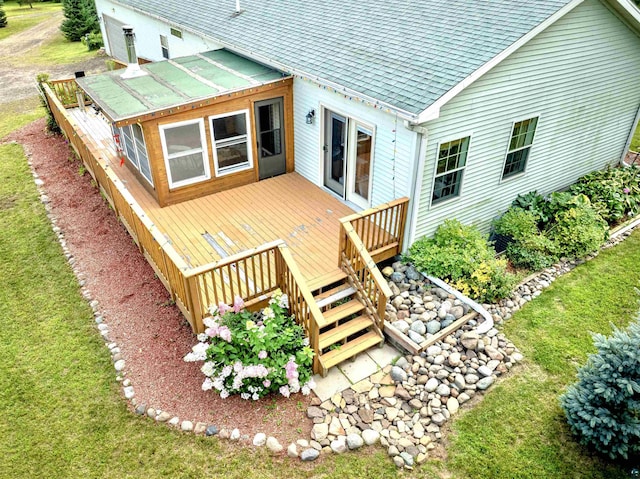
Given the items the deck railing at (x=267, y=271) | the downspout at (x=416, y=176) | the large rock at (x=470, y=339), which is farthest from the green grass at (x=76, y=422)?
the downspout at (x=416, y=176)

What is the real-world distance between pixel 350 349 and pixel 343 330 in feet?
1.00

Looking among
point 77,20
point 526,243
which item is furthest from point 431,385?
point 77,20

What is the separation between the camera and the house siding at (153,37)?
13.4 metres

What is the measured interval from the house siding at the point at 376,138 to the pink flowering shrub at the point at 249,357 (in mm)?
3340

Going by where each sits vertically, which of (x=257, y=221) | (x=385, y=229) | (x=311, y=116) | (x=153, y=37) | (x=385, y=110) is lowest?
(x=257, y=221)

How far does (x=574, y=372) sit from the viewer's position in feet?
22.4

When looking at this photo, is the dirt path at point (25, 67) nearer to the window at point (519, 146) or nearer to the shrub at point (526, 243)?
the window at point (519, 146)

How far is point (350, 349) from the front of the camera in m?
6.96

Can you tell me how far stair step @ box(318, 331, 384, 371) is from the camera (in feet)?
22.1

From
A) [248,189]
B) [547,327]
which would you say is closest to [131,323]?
[248,189]

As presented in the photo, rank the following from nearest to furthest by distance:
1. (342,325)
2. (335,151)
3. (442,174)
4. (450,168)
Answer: (342,325)
(442,174)
(450,168)
(335,151)

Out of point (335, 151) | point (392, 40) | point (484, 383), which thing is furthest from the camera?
point (335, 151)

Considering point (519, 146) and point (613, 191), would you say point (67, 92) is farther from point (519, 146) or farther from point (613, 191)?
point (613, 191)

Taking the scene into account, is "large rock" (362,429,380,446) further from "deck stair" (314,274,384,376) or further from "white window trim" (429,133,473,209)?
"white window trim" (429,133,473,209)
